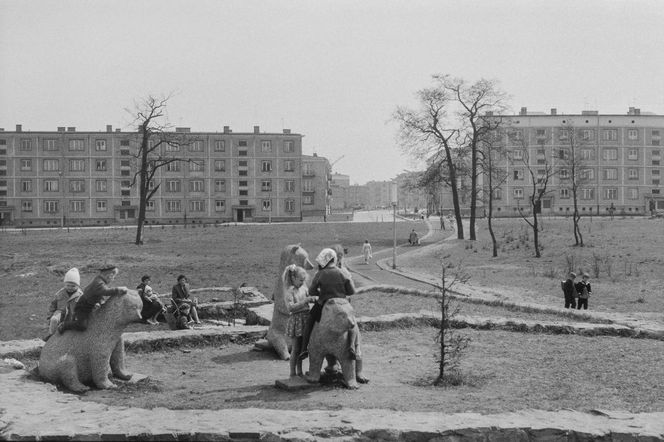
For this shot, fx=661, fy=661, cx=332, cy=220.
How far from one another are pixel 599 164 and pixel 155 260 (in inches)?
2691

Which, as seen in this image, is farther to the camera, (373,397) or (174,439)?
(373,397)

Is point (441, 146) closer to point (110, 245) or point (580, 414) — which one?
point (110, 245)

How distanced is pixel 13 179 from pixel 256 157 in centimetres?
3001

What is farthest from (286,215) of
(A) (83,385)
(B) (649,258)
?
(A) (83,385)

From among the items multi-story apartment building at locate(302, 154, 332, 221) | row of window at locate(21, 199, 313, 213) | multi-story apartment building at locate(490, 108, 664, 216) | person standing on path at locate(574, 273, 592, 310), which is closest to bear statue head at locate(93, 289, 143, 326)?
person standing on path at locate(574, 273, 592, 310)

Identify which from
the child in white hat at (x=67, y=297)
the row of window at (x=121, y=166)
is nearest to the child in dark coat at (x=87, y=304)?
the child in white hat at (x=67, y=297)

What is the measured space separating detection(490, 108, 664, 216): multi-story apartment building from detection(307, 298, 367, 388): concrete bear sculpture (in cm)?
7793

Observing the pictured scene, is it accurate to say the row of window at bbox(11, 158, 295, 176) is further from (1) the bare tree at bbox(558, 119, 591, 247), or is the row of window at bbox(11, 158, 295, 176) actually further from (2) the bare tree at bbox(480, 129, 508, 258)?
(2) the bare tree at bbox(480, 129, 508, 258)

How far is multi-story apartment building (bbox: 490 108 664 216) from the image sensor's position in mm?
84250

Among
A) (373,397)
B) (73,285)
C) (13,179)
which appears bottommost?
(373,397)

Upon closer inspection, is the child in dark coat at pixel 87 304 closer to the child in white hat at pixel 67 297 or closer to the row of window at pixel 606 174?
the child in white hat at pixel 67 297

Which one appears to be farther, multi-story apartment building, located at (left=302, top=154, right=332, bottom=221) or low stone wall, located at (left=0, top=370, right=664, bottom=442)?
multi-story apartment building, located at (left=302, top=154, right=332, bottom=221)

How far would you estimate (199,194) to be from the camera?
83.4 m

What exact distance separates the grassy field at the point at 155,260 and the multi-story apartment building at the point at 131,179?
21.3 metres
